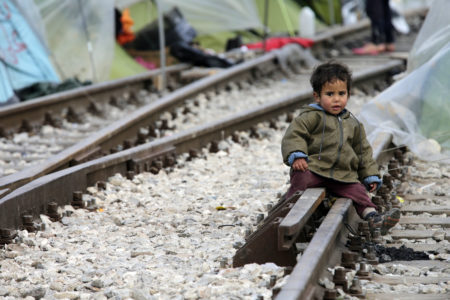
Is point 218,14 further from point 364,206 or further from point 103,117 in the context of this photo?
point 364,206

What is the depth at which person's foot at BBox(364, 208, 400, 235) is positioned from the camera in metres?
5.18

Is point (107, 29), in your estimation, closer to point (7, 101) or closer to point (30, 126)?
point (7, 101)

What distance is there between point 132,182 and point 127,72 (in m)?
6.27

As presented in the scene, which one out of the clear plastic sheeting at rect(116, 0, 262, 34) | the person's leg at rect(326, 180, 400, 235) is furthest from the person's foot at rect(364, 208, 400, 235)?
the clear plastic sheeting at rect(116, 0, 262, 34)

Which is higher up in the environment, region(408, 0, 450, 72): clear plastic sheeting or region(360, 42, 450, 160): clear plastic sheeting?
region(408, 0, 450, 72): clear plastic sheeting

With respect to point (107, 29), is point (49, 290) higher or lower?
lower

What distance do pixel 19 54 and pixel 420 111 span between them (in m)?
5.93

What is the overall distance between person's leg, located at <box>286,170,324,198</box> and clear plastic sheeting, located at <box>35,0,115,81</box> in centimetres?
702

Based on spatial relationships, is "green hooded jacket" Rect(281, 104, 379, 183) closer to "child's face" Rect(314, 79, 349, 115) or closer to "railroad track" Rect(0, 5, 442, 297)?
"child's face" Rect(314, 79, 349, 115)

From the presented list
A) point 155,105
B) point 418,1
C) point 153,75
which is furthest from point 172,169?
point 418,1

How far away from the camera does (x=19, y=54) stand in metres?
11.4

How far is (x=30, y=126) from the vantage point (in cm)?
916

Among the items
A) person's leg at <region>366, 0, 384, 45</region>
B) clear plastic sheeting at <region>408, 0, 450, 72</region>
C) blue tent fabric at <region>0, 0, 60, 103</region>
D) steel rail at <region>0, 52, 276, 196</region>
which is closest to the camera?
steel rail at <region>0, 52, 276, 196</region>

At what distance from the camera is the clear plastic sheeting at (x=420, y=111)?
7055 mm
